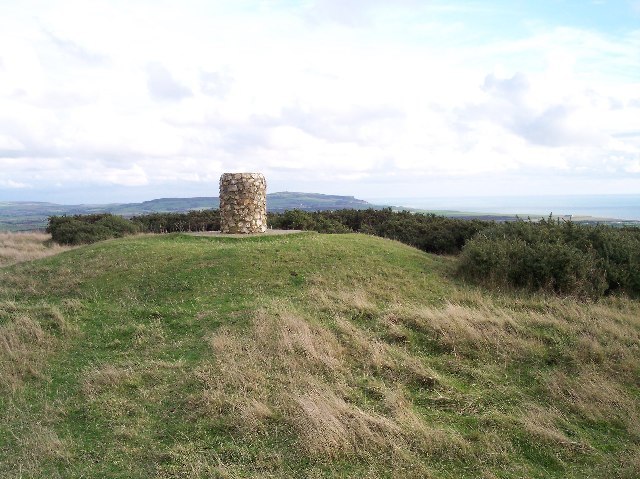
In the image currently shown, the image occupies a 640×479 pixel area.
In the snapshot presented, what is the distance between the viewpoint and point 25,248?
26.6 meters

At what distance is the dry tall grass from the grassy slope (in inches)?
366

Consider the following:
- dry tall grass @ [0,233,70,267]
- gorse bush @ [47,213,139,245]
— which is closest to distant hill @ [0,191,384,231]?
gorse bush @ [47,213,139,245]

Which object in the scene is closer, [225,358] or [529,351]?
[225,358]

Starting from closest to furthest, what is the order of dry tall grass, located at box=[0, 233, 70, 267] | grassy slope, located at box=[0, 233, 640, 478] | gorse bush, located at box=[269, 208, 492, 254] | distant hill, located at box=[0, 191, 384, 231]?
grassy slope, located at box=[0, 233, 640, 478] → dry tall grass, located at box=[0, 233, 70, 267] → gorse bush, located at box=[269, 208, 492, 254] → distant hill, located at box=[0, 191, 384, 231]

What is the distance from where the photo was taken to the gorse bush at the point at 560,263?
14.3 meters

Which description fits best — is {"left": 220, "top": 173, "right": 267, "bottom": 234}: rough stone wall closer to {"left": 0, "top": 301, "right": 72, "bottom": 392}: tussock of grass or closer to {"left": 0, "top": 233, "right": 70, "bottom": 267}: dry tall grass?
{"left": 0, "top": 233, "right": 70, "bottom": 267}: dry tall grass

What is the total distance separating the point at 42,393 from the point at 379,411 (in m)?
5.54

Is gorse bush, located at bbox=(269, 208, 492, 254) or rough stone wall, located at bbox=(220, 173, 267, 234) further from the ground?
rough stone wall, located at bbox=(220, 173, 267, 234)

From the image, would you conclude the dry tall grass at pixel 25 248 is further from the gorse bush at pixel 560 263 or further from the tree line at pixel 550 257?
the gorse bush at pixel 560 263

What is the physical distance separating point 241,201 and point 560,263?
12.5 meters

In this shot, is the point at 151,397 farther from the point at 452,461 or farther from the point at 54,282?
the point at 54,282

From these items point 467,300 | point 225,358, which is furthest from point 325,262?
point 225,358

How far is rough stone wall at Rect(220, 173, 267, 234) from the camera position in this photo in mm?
20594

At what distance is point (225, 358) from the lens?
8586mm
